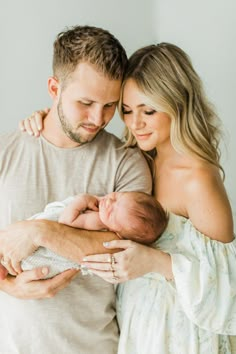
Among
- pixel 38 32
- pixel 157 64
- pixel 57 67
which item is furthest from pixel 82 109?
pixel 38 32

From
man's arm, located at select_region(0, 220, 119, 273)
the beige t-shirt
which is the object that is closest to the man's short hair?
the beige t-shirt

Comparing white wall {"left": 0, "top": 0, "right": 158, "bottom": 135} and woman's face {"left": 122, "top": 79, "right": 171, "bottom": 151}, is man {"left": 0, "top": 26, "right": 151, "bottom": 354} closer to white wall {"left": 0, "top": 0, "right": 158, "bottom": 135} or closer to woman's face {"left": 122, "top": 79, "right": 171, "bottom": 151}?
woman's face {"left": 122, "top": 79, "right": 171, "bottom": 151}

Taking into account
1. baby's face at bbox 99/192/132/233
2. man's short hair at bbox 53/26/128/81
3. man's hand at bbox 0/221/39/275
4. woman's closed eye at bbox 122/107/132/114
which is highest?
man's short hair at bbox 53/26/128/81

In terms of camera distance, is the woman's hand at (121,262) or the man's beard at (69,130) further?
the man's beard at (69,130)

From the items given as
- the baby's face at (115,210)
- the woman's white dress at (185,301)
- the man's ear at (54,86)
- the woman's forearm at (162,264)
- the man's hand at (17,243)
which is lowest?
the woman's white dress at (185,301)

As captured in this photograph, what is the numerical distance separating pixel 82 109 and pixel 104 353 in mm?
900

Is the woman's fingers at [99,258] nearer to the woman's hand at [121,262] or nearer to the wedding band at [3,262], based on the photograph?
the woman's hand at [121,262]

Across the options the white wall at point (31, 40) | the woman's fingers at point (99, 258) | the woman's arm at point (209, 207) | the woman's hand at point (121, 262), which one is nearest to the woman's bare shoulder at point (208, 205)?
the woman's arm at point (209, 207)

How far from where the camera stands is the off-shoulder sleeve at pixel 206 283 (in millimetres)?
1748

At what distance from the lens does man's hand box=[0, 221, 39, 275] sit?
1687 mm

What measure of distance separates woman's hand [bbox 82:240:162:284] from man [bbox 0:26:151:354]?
68mm

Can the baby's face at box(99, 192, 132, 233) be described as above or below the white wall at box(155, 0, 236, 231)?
below

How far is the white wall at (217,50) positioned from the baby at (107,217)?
0.80m

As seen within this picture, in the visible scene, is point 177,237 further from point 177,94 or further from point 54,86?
point 54,86
